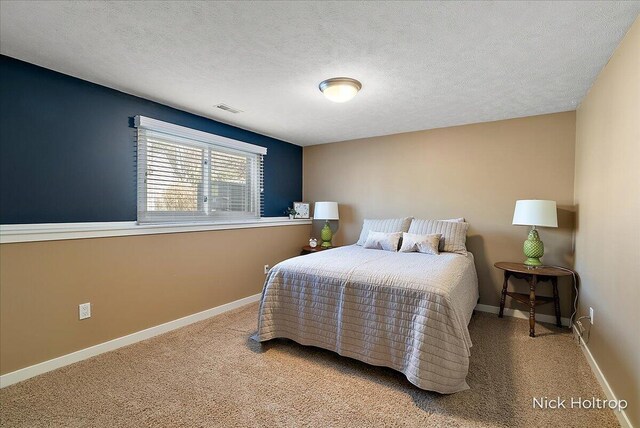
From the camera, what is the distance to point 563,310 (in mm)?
3002

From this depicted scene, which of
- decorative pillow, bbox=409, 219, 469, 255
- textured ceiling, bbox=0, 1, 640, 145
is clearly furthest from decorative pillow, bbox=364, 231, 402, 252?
textured ceiling, bbox=0, 1, 640, 145

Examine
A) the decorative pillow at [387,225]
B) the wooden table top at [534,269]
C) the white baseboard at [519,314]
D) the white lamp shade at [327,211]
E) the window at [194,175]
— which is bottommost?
the white baseboard at [519,314]

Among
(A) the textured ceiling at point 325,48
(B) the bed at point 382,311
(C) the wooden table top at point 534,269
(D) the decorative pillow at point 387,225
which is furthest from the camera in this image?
(D) the decorative pillow at point 387,225

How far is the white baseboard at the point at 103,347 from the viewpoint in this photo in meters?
1.99

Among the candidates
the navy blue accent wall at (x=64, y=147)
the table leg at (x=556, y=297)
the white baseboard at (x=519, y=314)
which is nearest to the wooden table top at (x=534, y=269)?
the table leg at (x=556, y=297)

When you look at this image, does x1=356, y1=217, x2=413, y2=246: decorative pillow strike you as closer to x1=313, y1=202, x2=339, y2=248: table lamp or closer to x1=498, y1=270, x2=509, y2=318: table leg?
x1=313, y1=202, x2=339, y2=248: table lamp

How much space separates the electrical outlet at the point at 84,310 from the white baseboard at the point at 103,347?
25cm

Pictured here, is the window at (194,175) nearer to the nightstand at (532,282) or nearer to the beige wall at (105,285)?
the beige wall at (105,285)

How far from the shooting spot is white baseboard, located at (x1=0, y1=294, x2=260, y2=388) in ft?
6.52

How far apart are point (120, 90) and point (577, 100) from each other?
399cm

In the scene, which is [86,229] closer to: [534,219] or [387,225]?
[387,225]

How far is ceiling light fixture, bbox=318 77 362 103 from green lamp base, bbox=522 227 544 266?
2.22 meters

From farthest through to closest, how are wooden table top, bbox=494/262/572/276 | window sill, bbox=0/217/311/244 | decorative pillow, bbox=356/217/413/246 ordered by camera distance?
decorative pillow, bbox=356/217/413/246
wooden table top, bbox=494/262/572/276
window sill, bbox=0/217/311/244

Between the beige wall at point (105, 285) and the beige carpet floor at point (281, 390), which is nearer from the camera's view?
the beige carpet floor at point (281, 390)
